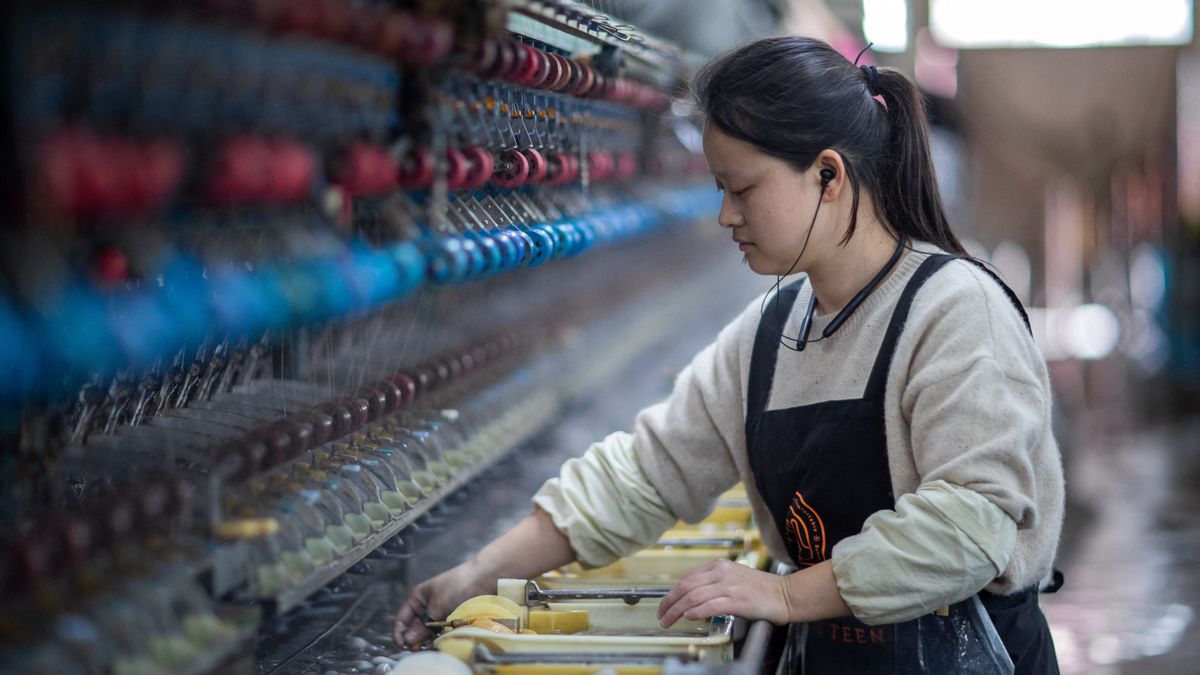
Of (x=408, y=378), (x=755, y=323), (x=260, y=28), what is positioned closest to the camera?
(x=260, y=28)

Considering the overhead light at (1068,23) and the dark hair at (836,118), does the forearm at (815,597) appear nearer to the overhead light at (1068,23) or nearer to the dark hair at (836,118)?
the dark hair at (836,118)

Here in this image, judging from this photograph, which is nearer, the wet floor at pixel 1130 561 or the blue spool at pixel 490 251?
the blue spool at pixel 490 251

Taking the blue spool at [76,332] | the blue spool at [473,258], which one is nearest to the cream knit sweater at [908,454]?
the blue spool at [473,258]

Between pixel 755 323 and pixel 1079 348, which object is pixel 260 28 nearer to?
pixel 755 323

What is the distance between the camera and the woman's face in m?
1.51

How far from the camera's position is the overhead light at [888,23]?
732cm

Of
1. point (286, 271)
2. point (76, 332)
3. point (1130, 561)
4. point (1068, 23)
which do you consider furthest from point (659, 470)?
point (1068, 23)

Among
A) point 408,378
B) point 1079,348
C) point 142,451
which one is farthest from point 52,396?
point 1079,348

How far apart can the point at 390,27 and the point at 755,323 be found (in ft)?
2.55

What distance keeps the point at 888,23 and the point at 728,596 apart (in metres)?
6.77

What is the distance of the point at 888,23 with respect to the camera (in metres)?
7.64

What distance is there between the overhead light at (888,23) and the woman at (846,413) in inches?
229

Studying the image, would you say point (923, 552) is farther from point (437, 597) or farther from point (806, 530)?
point (437, 597)

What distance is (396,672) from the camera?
1324 mm
